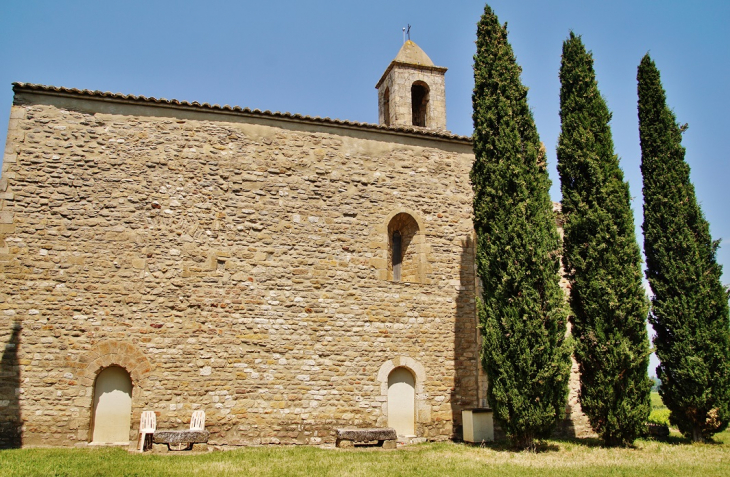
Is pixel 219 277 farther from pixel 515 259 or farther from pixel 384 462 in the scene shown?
pixel 515 259

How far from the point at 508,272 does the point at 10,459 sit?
8.90 metres

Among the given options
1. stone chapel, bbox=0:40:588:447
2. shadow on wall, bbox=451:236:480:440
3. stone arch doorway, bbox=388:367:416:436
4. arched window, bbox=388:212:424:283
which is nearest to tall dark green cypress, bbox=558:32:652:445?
shadow on wall, bbox=451:236:480:440

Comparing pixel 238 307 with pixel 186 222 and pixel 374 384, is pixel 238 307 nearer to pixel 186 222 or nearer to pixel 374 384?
pixel 186 222

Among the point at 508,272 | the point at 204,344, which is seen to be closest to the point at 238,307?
the point at 204,344

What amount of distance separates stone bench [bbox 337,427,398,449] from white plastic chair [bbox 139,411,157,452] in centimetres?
344

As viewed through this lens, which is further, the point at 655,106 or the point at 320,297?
the point at 655,106

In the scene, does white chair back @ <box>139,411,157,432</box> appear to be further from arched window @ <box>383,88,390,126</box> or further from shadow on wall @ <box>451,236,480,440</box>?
arched window @ <box>383,88,390,126</box>

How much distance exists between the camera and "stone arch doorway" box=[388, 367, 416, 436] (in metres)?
11.3

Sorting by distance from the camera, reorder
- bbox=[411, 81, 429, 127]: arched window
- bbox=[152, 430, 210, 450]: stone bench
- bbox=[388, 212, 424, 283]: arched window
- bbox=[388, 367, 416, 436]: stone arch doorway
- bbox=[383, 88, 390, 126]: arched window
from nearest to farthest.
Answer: bbox=[152, 430, 210, 450]: stone bench < bbox=[388, 367, 416, 436]: stone arch doorway < bbox=[388, 212, 424, 283]: arched window < bbox=[411, 81, 429, 127]: arched window < bbox=[383, 88, 390, 126]: arched window

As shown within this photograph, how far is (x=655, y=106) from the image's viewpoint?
12.4 m

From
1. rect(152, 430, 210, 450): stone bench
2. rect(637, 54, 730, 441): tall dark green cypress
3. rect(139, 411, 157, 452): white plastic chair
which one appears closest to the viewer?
rect(152, 430, 210, 450): stone bench

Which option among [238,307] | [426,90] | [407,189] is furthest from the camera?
[426,90]

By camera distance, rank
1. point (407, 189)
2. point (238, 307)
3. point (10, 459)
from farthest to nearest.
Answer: point (407, 189) < point (238, 307) < point (10, 459)

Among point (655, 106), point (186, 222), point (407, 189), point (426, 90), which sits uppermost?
point (426, 90)
